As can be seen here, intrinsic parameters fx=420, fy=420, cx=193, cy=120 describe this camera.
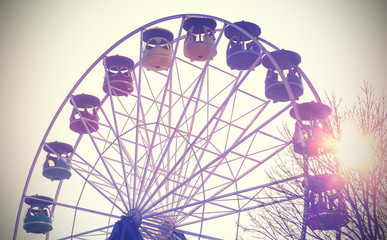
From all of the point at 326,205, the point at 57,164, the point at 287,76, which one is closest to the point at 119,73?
the point at 57,164

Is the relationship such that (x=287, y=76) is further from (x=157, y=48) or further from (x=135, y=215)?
(x=135, y=215)

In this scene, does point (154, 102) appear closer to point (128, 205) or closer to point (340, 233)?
point (128, 205)

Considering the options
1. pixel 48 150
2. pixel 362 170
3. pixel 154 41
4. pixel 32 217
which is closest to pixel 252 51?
pixel 154 41

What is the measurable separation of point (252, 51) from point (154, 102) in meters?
4.25

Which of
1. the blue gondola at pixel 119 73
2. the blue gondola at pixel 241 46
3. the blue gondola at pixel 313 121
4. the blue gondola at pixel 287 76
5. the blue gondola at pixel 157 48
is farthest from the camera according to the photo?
the blue gondola at pixel 119 73

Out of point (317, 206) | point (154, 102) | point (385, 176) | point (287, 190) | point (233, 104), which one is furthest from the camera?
point (154, 102)

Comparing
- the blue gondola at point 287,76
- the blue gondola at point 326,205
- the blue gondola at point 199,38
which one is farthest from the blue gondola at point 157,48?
the blue gondola at point 326,205

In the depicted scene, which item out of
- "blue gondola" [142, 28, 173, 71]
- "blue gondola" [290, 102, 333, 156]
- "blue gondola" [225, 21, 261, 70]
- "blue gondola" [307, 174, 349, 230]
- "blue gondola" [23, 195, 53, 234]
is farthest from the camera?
"blue gondola" [23, 195, 53, 234]

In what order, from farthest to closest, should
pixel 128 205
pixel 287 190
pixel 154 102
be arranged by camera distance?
pixel 154 102 < pixel 128 205 < pixel 287 190

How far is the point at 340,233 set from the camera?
920 centimetres

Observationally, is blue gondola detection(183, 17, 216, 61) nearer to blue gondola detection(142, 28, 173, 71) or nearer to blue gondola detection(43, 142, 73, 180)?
blue gondola detection(142, 28, 173, 71)

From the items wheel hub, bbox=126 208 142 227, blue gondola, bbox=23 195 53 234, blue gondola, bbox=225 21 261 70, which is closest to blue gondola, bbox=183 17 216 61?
blue gondola, bbox=225 21 261 70

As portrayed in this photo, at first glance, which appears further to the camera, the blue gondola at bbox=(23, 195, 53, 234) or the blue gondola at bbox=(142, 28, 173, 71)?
the blue gondola at bbox=(23, 195, 53, 234)

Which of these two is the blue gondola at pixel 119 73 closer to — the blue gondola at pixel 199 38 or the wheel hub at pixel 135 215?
the blue gondola at pixel 199 38
